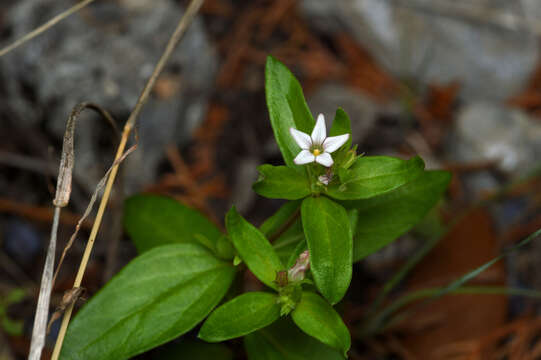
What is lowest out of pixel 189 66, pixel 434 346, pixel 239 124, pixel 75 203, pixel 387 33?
pixel 434 346

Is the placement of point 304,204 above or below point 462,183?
below

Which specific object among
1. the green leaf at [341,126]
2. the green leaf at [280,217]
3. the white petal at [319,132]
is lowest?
the green leaf at [280,217]

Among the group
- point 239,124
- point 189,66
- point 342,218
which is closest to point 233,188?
point 239,124

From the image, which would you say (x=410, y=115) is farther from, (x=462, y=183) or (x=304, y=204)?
(x=304, y=204)

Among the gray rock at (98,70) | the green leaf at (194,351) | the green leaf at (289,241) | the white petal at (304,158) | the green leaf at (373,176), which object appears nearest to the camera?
the white petal at (304,158)

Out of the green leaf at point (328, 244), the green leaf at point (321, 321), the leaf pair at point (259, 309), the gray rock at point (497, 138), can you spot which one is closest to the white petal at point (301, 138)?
the green leaf at point (328, 244)

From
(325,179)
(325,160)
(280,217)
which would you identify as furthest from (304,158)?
(280,217)

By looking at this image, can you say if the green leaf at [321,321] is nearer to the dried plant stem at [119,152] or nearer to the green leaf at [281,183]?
the green leaf at [281,183]
